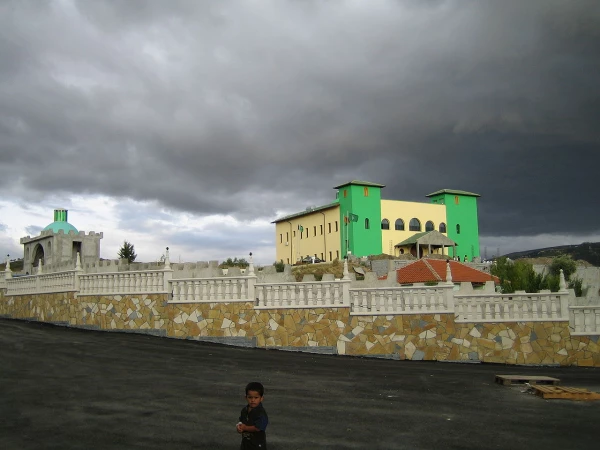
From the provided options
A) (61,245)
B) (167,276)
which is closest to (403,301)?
(167,276)

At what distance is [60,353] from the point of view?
13938mm

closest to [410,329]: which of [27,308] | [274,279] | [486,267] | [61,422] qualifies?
[274,279]

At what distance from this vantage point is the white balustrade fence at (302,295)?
56.2ft

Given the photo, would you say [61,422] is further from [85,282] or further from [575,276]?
[575,276]

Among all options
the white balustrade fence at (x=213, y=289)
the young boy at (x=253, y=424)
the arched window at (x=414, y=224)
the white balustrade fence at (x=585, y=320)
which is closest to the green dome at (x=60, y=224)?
the white balustrade fence at (x=213, y=289)

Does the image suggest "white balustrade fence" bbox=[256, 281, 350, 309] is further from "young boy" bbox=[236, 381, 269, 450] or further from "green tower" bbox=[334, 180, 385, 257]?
"green tower" bbox=[334, 180, 385, 257]

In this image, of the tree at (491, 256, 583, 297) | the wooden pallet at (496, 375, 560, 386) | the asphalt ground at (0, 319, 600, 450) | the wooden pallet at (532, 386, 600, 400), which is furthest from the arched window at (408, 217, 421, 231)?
the wooden pallet at (532, 386, 600, 400)

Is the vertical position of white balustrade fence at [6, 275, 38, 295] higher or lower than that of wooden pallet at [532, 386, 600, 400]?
higher

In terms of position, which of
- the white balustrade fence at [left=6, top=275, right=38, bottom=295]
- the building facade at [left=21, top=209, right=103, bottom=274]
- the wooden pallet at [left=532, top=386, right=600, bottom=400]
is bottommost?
the wooden pallet at [left=532, top=386, right=600, bottom=400]

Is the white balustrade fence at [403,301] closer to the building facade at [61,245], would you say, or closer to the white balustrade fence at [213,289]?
the white balustrade fence at [213,289]

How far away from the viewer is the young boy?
19.8 ft

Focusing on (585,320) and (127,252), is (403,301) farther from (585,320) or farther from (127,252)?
(127,252)

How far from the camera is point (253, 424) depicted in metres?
6.05

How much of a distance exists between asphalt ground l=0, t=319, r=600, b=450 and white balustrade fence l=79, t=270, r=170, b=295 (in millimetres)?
3756
